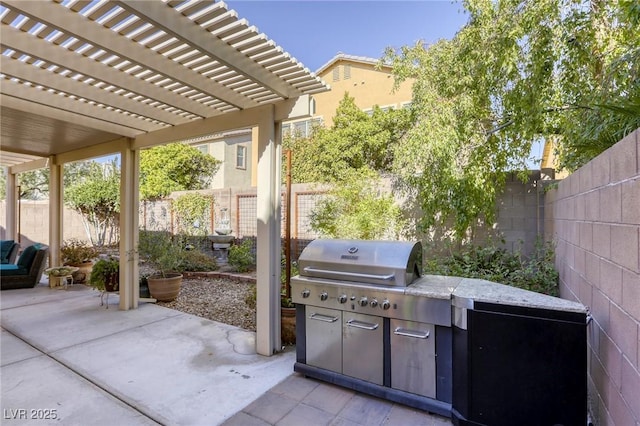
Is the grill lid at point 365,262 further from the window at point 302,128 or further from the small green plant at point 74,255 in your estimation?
the window at point 302,128

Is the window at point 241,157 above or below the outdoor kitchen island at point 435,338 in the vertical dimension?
above

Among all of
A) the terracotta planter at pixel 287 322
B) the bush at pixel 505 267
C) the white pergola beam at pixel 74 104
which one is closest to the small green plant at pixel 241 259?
the white pergola beam at pixel 74 104

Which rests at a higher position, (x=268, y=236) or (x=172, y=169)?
(x=172, y=169)

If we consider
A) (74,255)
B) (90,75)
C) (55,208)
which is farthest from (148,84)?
(74,255)

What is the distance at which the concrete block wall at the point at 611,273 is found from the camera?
5.08 ft

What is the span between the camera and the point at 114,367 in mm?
3525

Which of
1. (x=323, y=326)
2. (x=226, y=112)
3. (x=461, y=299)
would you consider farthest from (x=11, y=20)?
(x=461, y=299)

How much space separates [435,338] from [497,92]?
3.77m

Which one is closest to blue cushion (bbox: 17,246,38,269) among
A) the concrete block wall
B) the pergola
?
the pergola

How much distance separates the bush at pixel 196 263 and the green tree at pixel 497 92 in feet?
19.3

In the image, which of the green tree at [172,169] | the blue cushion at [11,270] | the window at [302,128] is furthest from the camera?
the window at [302,128]

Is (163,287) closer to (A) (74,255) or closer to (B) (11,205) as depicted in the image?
(A) (74,255)

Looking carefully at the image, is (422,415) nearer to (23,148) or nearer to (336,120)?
(23,148)

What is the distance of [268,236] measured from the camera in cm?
388
